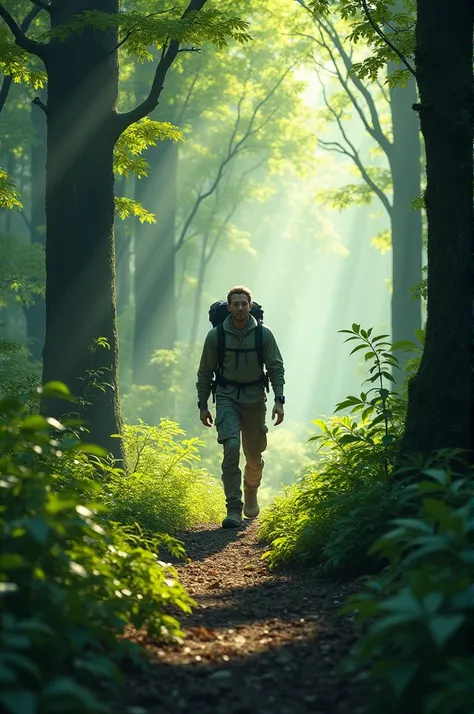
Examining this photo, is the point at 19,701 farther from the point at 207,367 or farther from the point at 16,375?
the point at 16,375

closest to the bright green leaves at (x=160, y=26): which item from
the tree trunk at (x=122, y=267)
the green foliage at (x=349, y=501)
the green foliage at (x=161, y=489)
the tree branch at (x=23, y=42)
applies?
the tree branch at (x=23, y=42)

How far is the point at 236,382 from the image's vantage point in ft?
29.6

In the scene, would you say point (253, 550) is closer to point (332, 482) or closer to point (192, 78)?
point (332, 482)

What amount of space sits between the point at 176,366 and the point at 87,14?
1631 cm

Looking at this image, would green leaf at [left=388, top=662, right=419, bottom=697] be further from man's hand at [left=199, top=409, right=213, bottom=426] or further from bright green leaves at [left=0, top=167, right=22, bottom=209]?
bright green leaves at [left=0, top=167, right=22, bottom=209]

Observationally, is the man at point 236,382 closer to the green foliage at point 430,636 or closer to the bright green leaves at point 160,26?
the bright green leaves at point 160,26

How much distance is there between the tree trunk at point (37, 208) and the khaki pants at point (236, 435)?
52.2ft

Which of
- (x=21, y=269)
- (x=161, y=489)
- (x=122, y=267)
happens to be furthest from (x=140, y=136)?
(x=122, y=267)

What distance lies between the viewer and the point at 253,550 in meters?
7.84

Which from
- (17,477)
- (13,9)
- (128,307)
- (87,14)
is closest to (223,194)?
(128,307)

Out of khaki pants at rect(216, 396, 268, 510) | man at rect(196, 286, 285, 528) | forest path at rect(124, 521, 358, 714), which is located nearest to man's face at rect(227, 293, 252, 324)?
man at rect(196, 286, 285, 528)

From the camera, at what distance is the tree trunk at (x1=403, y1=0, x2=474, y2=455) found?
229 inches

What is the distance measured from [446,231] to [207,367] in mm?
3583

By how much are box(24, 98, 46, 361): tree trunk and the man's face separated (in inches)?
655
